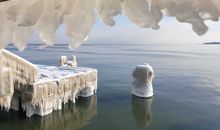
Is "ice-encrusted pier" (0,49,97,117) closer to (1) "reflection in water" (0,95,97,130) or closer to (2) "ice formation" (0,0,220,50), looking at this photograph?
(1) "reflection in water" (0,95,97,130)

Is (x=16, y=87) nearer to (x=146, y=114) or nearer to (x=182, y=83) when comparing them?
(x=146, y=114)

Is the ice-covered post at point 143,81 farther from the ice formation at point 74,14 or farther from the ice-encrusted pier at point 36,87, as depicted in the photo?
the ice formation at point 74,14

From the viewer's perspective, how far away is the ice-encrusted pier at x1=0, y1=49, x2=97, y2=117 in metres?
11.9

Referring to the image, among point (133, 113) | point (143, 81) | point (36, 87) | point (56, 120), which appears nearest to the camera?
point (36, 87)

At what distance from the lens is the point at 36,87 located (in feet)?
43.7

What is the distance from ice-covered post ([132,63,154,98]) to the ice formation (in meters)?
18.6

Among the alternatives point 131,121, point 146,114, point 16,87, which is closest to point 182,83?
point 146,114

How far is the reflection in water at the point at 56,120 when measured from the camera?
45.8 ft

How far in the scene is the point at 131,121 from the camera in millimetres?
15398

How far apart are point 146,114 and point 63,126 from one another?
5.24 metres

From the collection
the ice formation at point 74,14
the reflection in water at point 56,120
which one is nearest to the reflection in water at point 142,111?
the reflection in water at point 56,120

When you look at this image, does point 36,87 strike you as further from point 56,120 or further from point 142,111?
point 142,111

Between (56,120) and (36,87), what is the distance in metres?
2.51

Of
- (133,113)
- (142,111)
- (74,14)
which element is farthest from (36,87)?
(74,14)
